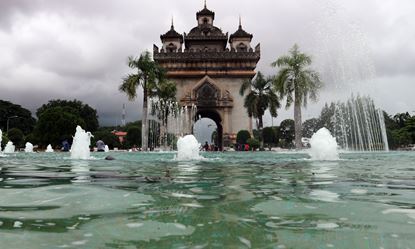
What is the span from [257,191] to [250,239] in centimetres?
233

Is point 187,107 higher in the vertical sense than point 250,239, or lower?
Answer: higher

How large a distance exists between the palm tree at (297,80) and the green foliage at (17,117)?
6669cm

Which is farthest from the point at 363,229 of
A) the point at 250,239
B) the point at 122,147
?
the point at 122,147

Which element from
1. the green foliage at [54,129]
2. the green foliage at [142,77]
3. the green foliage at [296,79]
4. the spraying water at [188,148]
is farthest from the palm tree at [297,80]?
the green foliage at [54,129]

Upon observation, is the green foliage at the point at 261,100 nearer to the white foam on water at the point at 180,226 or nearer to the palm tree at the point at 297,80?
the palm tree at the point at 297,80

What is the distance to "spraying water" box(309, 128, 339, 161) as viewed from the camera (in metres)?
12.9

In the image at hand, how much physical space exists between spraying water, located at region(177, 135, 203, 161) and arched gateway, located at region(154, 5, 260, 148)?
35.7m

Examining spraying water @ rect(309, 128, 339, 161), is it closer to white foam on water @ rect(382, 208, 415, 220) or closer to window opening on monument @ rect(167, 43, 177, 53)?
white foam on water @ rect(382, 208, 415, 220)

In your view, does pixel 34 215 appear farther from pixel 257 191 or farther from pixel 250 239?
pixel 257 191

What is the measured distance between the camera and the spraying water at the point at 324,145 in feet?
42.4

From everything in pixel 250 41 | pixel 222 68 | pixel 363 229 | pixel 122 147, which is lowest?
pixel 363 229

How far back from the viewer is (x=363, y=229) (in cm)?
269

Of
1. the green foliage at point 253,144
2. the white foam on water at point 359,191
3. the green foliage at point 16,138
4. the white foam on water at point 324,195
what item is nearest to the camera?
the white foam on water at point 324,195

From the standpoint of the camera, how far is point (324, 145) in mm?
13062
